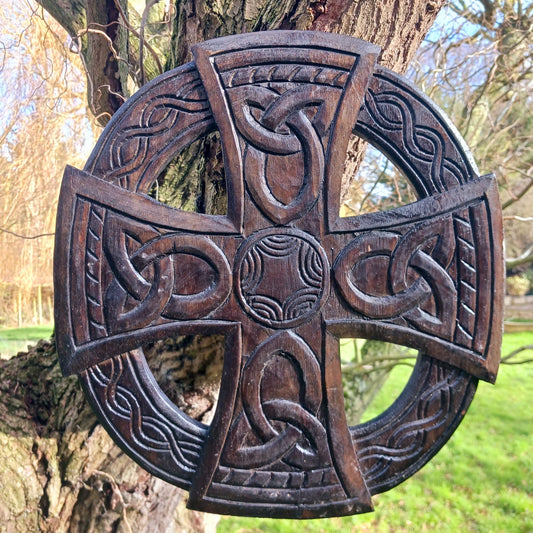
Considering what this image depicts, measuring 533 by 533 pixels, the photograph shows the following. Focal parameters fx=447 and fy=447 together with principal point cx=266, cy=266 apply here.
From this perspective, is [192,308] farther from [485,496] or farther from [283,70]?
[485,496]

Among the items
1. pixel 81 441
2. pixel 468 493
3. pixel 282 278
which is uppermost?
pixel 282 278

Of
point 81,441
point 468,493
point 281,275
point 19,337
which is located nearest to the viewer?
point 281,275

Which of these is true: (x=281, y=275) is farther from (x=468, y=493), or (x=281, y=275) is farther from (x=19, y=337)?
(x=468, y=493)

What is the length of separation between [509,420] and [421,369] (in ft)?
15.0

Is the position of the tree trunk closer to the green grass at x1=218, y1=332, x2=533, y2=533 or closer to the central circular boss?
the central circular boss

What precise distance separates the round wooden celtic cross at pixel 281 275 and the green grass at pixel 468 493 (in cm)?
253

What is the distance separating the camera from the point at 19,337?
3.35 metres

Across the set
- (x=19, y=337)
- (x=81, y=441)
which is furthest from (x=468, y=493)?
(x=19, y=337)

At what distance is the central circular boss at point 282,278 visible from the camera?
1149 millimetres

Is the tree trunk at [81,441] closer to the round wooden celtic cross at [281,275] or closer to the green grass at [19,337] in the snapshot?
the round wooden celtic cross at [281,275]

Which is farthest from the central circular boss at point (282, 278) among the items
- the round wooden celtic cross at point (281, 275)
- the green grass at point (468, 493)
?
the green grass at point (468, 493)

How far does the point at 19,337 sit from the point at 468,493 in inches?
150

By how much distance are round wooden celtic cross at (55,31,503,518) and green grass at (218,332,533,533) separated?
2527 millimetres

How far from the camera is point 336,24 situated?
4.41 ft
